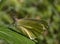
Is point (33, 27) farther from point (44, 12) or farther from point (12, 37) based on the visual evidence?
point (44, 12)

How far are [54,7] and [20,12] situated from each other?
0.40 metres

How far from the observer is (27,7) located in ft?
7.71

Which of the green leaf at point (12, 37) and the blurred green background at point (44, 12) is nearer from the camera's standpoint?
the green leaf at point (12, 37)

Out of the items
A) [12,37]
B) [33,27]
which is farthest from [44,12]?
[12,37]

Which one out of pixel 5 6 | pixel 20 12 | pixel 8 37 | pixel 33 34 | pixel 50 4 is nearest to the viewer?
pixel 8 37

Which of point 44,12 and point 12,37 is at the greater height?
point 12,37

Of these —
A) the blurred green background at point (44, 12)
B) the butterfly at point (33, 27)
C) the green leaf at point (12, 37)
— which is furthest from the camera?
the blurred green background at point (44, 12)

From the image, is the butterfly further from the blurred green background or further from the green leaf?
the blurred green background

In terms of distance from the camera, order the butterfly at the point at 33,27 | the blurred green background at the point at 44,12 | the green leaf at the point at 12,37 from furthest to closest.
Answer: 1. the blurred green background at the point at 44,12
2. the butterfly at the point at 33,27
3. the green leaf at the point at 12,37

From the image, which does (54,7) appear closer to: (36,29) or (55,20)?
(55,20)

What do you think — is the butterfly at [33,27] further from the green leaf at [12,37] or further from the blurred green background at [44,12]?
→ the blurred green background at [44,12]

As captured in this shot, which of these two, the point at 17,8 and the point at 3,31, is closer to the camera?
the point at 3,31

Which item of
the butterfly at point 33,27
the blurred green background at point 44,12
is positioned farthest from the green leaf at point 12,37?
the blurred green background at point 44,12

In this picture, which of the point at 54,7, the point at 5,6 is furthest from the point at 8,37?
the point at 54,7
